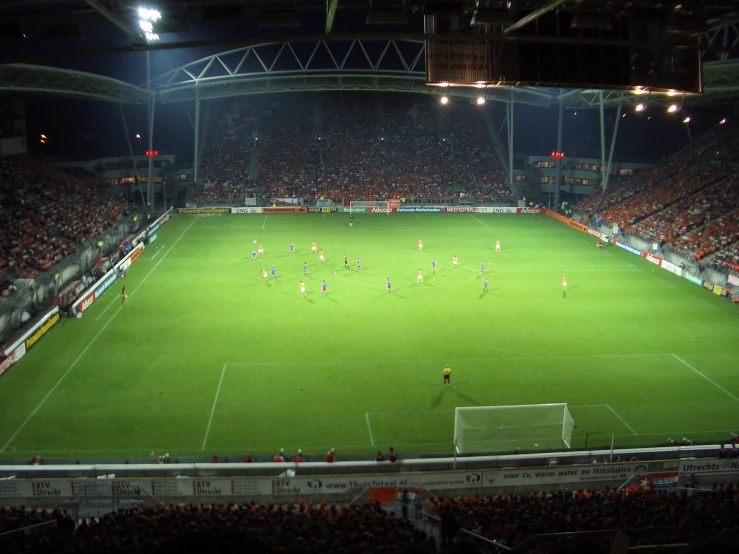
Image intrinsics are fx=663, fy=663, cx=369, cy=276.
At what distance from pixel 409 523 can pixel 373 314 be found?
20650 millimetres

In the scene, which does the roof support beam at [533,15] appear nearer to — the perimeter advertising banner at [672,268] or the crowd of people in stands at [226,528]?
the crowd of people in stands at [226,528]

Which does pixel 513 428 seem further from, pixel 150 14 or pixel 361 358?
pixel 150 14

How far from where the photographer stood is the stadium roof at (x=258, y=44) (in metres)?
16.6

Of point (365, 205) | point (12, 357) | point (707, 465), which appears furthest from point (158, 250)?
point (707, 465)

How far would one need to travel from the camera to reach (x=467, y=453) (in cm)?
1988

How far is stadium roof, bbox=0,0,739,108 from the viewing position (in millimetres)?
16562

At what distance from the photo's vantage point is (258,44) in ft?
91.0

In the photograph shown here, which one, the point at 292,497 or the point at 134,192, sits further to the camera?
the point at 134,192

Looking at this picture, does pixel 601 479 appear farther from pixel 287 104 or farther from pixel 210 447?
pixel 287 104

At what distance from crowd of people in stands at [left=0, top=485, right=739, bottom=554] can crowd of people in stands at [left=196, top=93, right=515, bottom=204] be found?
5474cm

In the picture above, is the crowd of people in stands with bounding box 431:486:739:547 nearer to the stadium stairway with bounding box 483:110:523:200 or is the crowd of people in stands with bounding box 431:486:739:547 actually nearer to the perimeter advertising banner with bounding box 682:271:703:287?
the perimeter advertising banner with bounding box 682:271:703:287

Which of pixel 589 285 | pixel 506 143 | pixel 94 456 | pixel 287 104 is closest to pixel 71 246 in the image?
pixel 94 456

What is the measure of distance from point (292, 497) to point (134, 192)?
187 feet

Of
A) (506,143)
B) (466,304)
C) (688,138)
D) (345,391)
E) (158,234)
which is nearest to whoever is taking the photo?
(345,391)
